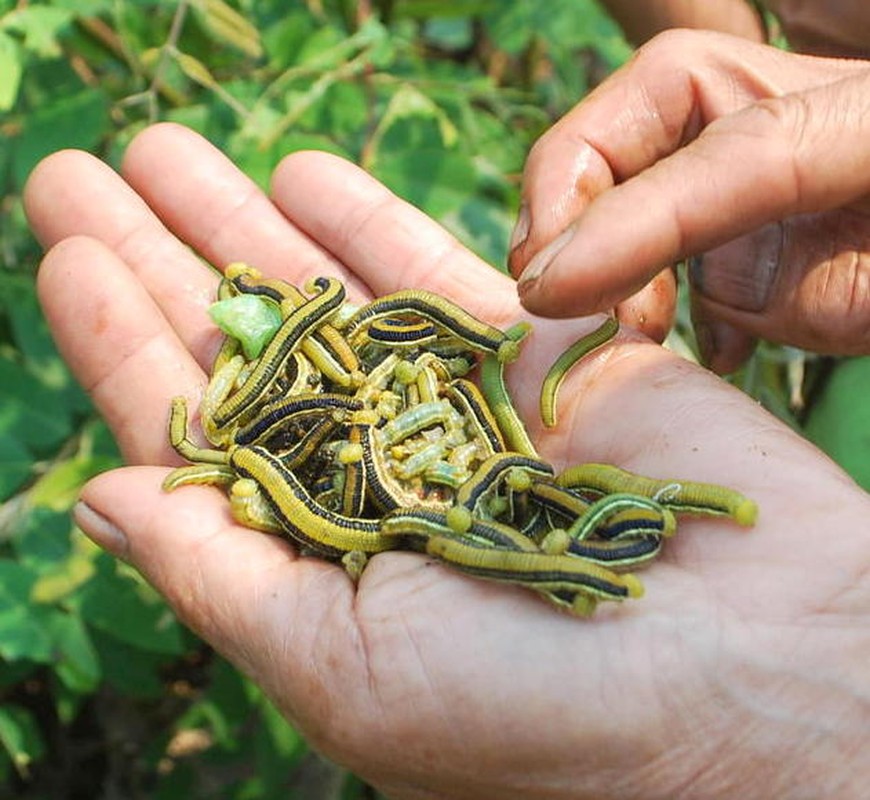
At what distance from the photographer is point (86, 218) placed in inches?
241

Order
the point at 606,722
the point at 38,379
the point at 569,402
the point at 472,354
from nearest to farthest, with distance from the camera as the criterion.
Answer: the point at 606,722, the point at 569,402, the point at 472,354, the point at 38,379

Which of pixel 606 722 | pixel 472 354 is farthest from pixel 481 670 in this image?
Answer: pixel 472 354

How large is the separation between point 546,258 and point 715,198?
755mm

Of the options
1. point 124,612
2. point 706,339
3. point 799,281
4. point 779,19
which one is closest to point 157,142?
point 124,612

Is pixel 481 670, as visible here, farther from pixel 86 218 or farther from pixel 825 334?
pixel 86 218

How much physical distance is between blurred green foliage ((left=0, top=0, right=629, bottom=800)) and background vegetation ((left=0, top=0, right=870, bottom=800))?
0.01m

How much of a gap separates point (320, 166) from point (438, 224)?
0.78m

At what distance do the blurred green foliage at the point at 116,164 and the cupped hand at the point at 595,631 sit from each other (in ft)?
3.04

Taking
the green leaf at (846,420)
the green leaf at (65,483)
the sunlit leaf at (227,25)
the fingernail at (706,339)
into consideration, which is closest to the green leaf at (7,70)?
the sunlit leaf at (227,25)

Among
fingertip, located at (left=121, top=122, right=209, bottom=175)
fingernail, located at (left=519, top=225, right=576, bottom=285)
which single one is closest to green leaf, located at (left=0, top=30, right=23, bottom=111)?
fingertip, located at (left=121, top=122, right=209, bottom=175)

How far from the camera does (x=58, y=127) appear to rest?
615 centimetres

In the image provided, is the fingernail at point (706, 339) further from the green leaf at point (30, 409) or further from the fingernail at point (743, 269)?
the green leaf at point (30, 409)

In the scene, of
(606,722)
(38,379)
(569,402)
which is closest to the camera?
(606,722)

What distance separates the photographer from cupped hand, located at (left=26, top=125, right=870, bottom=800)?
12.2 feet
